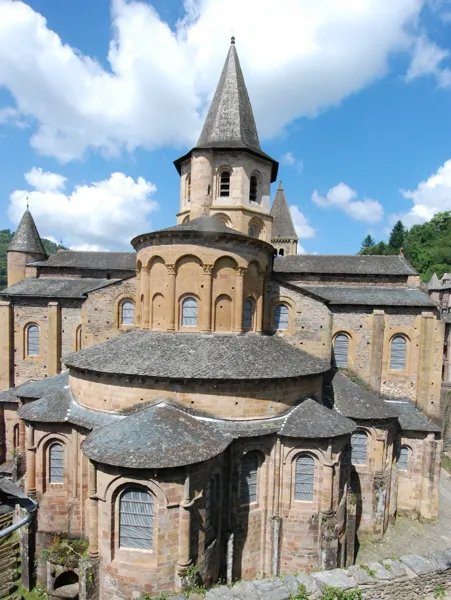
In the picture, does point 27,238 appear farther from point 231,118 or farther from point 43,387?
point 231,118

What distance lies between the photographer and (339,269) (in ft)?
77.7

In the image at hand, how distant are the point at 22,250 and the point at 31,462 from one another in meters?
19.2

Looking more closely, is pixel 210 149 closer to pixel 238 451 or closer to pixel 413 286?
pixel 413 286

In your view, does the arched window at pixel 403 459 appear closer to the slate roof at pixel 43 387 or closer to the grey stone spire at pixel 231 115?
the slate roof at pixel 43 387

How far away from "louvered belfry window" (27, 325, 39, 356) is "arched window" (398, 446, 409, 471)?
23.4m

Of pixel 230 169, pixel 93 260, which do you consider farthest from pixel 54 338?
pixel 230 169

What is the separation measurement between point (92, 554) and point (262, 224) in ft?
60.4

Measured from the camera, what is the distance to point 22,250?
28.2 meters

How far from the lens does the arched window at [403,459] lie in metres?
19.2

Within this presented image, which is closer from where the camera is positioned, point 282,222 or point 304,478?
point 304,478

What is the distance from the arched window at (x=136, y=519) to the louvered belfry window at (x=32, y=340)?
17.2m

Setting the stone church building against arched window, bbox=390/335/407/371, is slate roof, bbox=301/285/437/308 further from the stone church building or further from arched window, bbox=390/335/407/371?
arched window, bbox=390/335/407/371

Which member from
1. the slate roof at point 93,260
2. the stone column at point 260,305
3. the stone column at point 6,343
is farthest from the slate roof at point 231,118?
the stone column at point 6,343

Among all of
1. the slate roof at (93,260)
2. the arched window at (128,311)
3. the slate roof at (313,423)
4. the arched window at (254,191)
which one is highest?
the arched window at (254,191)
